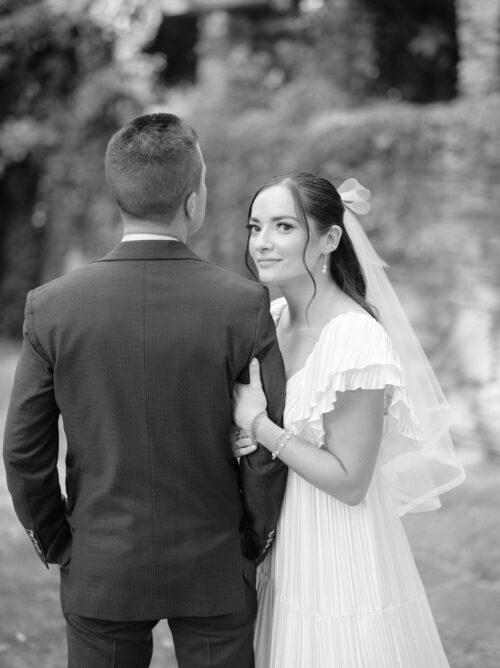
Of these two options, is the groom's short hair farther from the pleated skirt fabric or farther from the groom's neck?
the pleated skirt fabric

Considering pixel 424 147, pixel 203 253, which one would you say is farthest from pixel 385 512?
pixel 203 253

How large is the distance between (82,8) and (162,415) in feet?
33.1

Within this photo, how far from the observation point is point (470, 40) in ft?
23.0

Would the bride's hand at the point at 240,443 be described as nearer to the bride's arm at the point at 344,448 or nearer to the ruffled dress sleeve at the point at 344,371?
the bride's arm at the point at 344,448

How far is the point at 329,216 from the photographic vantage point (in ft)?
7.83

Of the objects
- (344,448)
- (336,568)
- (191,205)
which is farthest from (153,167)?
(336,568)

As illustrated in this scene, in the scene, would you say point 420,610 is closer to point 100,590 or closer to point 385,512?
point 385,512

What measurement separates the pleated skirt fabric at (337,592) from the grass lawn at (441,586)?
4.80 feet

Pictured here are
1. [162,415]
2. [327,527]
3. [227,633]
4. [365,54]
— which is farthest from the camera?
[365,54]

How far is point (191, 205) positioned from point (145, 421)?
21.0 inches

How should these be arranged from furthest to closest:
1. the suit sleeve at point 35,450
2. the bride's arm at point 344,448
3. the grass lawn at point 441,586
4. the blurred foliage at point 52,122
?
the blurred foliage at point 52,122 → the grass lawn at point 441,586 → the bride's arm at point 344,448 → the suit sleeve at point 35,450

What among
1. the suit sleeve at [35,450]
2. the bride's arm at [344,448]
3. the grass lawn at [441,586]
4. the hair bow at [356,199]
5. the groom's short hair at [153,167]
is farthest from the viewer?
the grass lawn at [441,586]

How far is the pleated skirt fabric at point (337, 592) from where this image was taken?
87.6 inches

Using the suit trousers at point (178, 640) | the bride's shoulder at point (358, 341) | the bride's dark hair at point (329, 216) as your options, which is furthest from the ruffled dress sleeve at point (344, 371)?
the suit trousers at point (178, 640)
